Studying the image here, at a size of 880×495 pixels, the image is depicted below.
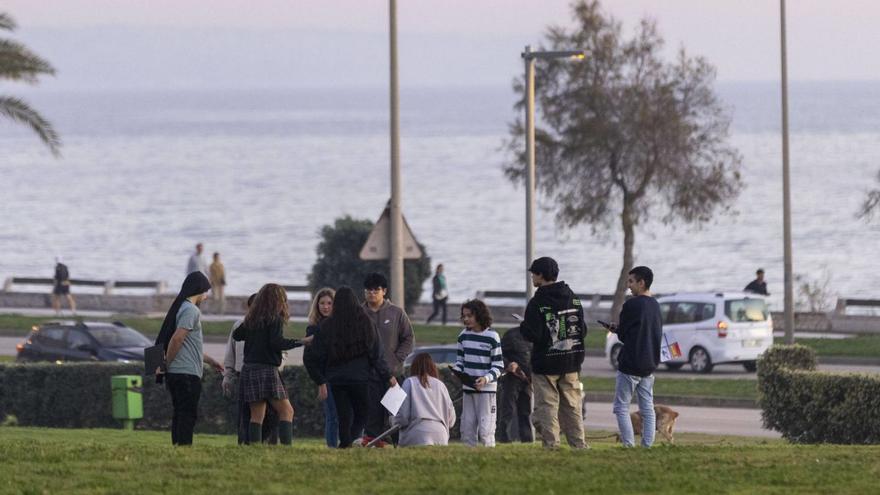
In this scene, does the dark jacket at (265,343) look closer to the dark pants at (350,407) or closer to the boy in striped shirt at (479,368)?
the dark pants at (350,407)

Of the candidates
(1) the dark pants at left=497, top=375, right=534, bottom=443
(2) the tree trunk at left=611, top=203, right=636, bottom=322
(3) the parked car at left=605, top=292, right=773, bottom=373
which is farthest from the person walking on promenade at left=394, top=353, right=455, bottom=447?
(2) the tree trunk at left=611, top=203, right=636, bottom=322

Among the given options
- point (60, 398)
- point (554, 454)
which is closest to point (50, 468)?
point (554, 454)

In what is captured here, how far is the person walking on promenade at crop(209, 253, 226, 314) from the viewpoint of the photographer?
42.7m

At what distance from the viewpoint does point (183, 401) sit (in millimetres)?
14125

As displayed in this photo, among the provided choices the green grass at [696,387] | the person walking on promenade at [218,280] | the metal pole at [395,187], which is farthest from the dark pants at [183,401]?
the person walking on promenade at [218,280]

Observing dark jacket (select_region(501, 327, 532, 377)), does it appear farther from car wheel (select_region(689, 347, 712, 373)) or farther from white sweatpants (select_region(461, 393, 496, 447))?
car wheel (select_region(689, 347, 712, 373))

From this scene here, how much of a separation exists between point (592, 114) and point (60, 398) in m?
20.4

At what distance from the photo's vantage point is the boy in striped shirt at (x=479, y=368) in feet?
48.8

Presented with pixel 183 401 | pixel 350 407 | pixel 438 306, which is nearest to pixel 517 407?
pixel 350 407

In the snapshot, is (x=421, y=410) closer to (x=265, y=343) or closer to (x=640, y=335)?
(x=265, y=343)

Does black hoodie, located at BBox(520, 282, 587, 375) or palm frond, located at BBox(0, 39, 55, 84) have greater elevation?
palm frond, located at BBox(0, 39, 55, 84)

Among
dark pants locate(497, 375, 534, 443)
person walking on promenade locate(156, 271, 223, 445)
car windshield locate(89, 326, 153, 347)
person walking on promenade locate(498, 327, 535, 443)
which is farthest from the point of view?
car windshield locate(89, 326, 153, 347)

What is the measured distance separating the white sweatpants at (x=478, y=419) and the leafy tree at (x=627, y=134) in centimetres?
2442

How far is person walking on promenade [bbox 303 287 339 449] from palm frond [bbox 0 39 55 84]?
61.0 feet
